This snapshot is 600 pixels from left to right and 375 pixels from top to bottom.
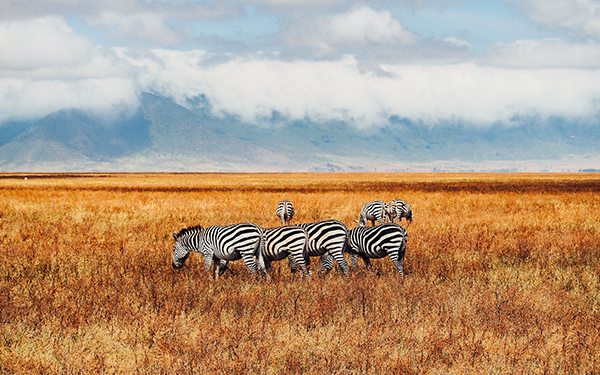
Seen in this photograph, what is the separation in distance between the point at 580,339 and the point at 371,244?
425cm

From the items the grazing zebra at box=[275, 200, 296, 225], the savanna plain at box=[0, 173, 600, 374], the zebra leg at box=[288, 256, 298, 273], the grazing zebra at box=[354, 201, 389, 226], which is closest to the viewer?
the savanna plain at box=[0, 173, 600, 374]

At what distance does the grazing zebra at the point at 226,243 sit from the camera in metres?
10.0

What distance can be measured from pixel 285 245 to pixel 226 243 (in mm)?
1103

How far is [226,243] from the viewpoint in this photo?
10148 millimetres

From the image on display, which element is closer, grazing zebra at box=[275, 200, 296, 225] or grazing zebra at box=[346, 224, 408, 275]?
grazing zebra at box=[346, 224, 408, 275]

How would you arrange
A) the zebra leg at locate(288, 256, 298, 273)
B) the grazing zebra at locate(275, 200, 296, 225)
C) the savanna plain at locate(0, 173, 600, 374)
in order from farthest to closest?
the grazing zebra at locate(275, 200, 296, 225)
the zebra leg at locate(288, 256, 298, 273)
the savanna plain at locate(0, 173, 600, 374)

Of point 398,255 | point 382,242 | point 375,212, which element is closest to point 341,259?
point 382,242

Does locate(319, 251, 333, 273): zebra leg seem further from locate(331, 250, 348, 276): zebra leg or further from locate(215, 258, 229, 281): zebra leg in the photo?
locate(215, 258, 229, 281): zebra leg

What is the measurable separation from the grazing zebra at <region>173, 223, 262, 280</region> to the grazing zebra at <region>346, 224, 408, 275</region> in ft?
6.91

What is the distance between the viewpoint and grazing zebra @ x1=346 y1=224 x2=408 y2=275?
414 inches

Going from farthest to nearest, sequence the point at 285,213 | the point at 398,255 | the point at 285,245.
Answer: the point at 285,213 → the point at 398,255 → the point at 285,245

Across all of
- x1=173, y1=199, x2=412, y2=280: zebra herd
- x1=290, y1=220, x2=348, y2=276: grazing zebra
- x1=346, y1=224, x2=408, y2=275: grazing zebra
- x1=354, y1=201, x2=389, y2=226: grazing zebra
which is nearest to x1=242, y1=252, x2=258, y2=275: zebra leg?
x1=173, y1=199, x2=412, y2=280: zebra herd

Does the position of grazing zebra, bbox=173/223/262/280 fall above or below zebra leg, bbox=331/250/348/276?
above

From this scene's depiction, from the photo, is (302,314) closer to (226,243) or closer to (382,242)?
(226,243)
